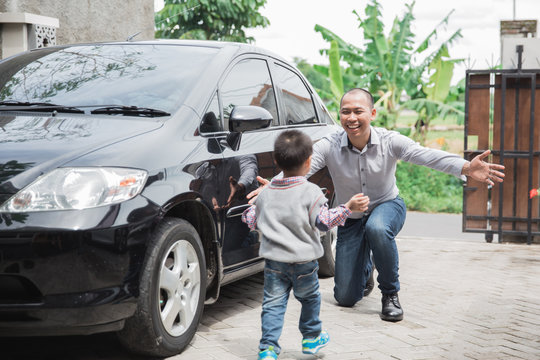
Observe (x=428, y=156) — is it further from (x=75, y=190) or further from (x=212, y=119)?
(x=75, y=190)

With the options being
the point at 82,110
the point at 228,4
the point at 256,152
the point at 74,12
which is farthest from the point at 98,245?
the point at 228,4

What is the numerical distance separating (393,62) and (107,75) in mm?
14481

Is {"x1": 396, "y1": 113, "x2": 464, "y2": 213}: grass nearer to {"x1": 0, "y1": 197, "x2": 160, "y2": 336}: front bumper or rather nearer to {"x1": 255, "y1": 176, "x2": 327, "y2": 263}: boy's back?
{"x1": 255, "y1": 176, "x2": 327, "y2": 263}: boy's back

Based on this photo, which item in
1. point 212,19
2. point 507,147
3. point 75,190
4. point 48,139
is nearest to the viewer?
point 75,190

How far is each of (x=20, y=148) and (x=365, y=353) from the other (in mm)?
2177

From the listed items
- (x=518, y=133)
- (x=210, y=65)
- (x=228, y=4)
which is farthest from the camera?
(x=228, y=4)

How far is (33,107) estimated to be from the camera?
4031mm

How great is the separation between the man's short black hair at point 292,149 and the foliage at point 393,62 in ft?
46.5

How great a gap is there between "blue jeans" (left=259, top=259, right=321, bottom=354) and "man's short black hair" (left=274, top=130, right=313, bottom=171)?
1.73ft

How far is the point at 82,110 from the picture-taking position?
156 inches

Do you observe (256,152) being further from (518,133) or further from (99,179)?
(518,133)

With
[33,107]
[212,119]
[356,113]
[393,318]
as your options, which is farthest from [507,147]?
[33,107]

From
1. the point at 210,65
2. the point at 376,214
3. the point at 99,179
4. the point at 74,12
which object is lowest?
the point at 376,214

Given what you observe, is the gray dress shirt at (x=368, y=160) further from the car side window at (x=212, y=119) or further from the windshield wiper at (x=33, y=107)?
the windshield wiper at (x=33, y=107)
